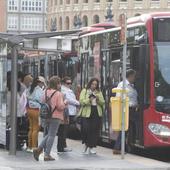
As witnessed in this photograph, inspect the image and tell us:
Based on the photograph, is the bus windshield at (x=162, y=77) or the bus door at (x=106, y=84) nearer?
the bus windshield at (x=162, y=77)

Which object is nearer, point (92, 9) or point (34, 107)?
point (34, 107)

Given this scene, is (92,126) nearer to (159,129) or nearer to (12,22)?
(159,129)

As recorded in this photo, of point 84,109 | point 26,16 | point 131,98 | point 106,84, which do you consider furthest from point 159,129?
point 26,16

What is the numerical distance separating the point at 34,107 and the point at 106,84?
2.40m

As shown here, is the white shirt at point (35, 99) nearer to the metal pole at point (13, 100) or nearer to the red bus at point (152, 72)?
the metal pole at point (13, 100)

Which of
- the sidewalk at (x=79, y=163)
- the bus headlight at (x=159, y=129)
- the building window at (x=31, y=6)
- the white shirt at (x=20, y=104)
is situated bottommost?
the sidewalk at (x=79, y=163)

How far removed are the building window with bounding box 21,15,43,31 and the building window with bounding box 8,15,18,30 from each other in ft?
5.31

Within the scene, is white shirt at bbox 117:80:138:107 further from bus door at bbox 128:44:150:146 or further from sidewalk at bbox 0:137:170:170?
sidewalk at bbox 0:137:170:170

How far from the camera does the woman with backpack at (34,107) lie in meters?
14.4

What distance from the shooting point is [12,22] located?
156 m

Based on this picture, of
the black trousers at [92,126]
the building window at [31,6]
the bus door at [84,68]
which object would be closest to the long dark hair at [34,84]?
the black trousers at [92,126]

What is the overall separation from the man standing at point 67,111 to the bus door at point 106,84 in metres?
0.72

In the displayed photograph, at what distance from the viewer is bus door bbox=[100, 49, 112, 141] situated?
16.0m

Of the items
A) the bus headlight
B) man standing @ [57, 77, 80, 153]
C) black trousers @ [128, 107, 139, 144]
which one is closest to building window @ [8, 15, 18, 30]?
man standing @ [57, 77, 80, 153]
